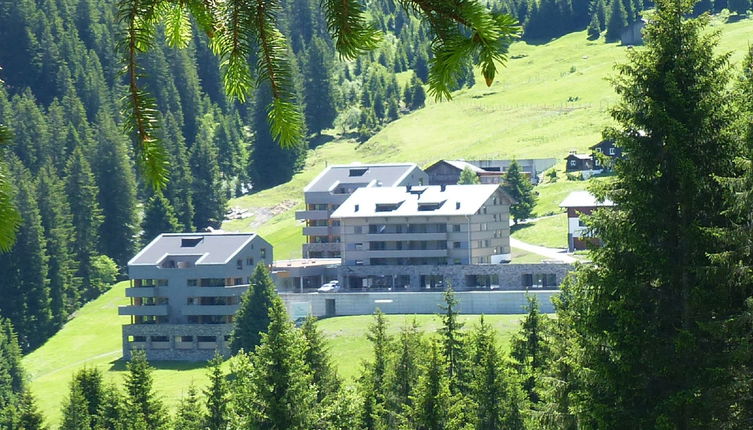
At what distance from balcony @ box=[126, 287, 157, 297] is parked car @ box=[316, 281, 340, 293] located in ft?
49.0

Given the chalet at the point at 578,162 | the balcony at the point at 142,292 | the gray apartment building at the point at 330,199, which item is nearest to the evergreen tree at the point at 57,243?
the balcony at the point at 142,292

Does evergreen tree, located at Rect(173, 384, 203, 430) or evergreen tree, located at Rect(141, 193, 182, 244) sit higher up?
evergreen tree, located at Rect(141, 193, 182, 244)

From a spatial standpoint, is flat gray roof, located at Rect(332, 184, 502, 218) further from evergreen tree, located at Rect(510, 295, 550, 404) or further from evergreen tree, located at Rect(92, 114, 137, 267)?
evergreen tree, located at Rect(510, 295, 550, 404)

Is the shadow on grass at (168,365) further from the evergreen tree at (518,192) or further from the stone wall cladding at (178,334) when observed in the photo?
the evergreen tree at (518,192)

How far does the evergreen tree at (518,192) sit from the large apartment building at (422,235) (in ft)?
31.7

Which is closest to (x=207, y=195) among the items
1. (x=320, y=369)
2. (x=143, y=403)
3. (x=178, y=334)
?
(x=178, y=334)

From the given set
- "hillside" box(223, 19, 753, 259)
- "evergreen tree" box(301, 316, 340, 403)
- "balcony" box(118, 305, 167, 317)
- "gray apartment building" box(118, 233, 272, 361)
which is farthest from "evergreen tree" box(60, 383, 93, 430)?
"hillside" box(223, 19, 753, 259)

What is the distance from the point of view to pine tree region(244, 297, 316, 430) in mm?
39688

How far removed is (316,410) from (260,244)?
6630 cm

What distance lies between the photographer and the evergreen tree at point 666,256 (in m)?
22.0

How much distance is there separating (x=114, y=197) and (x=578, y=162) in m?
57.8

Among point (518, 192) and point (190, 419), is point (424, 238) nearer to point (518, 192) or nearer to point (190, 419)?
point (518, 192)

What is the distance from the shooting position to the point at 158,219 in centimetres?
14312

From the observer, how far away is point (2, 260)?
12375 centimetres
